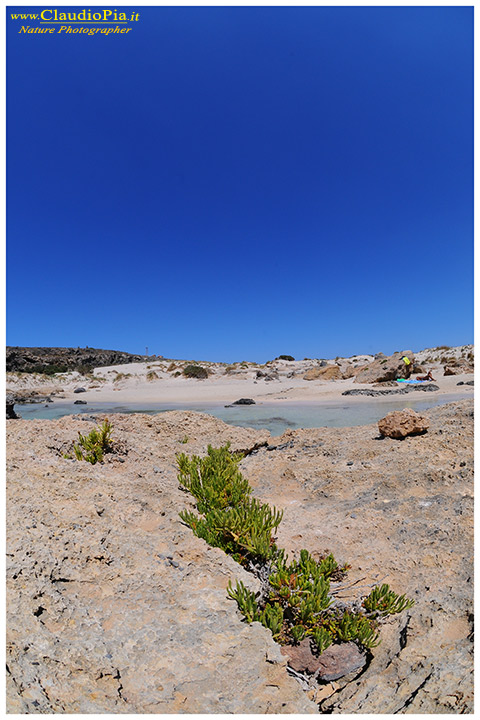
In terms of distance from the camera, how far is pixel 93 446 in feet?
18.0

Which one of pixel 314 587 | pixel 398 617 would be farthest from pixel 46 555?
pixel 398 617

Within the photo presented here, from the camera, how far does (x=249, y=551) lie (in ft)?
11.2

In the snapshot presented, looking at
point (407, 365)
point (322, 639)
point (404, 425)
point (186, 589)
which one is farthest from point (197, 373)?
point (322, 639)

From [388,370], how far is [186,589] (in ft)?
76.1

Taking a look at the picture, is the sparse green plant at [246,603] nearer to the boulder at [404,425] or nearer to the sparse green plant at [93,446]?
the sparse green plant at [93,446]

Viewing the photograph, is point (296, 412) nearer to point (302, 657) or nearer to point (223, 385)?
point (223, 385)

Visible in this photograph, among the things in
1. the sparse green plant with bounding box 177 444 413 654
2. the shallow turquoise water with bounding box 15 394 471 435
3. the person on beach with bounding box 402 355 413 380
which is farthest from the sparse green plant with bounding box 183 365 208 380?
the sparse green plant with bounding box 177 444 413 654

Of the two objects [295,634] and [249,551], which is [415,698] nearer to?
[295,634]

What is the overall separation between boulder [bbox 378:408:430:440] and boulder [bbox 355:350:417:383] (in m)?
17.0

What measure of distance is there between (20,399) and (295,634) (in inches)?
899

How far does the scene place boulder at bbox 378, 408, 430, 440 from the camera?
6.86 meters

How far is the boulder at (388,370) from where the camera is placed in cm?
2350

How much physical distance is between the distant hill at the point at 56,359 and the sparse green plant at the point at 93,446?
108 feet

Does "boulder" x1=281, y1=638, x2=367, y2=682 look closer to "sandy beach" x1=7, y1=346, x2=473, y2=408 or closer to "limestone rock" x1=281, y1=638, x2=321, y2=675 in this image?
"limestone rock" x1=281, y1=638, x2=321, y2=675
